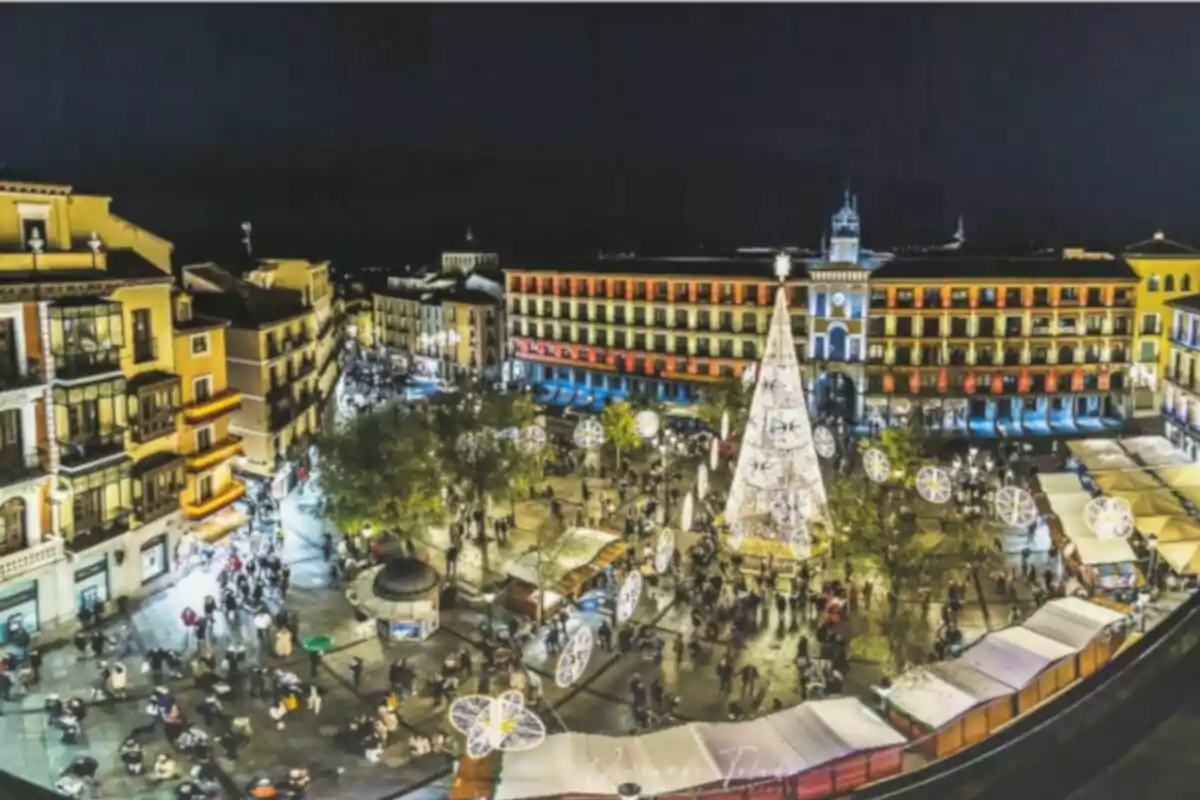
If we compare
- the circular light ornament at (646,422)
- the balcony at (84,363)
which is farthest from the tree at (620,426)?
the balcony at (84,363)

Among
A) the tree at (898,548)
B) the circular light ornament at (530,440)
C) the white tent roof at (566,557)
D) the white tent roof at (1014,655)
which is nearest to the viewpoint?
the white tent roof at (1014,655)

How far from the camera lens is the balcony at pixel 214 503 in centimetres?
3441

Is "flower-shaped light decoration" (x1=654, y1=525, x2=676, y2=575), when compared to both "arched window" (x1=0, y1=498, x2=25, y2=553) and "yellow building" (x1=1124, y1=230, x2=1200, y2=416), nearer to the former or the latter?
"arched window" (x1=0, y1=498, x2=25, y2=553)

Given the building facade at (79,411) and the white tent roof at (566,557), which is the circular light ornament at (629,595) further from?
the building facade at (79,411)

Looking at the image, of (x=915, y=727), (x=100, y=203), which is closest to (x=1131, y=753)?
(x=915, y=727)

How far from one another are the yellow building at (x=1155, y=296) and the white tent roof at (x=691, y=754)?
1985 inches

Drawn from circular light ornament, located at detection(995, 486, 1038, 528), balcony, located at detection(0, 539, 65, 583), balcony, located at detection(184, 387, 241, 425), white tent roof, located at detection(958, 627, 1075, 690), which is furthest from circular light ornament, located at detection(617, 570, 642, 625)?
balcony, located at detection(184, 387, 241, 425)

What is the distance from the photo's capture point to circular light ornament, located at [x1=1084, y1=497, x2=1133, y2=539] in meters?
28.7

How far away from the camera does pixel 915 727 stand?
68.7 feet

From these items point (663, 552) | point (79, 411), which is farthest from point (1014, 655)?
point (79, 411)

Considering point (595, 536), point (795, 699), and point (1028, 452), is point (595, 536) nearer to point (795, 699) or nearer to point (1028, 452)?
point (795, 699)

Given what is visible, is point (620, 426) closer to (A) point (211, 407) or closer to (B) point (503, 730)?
(A) point (211, 407)

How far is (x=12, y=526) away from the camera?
27.3 meters

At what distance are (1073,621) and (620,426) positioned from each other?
25.2 m
